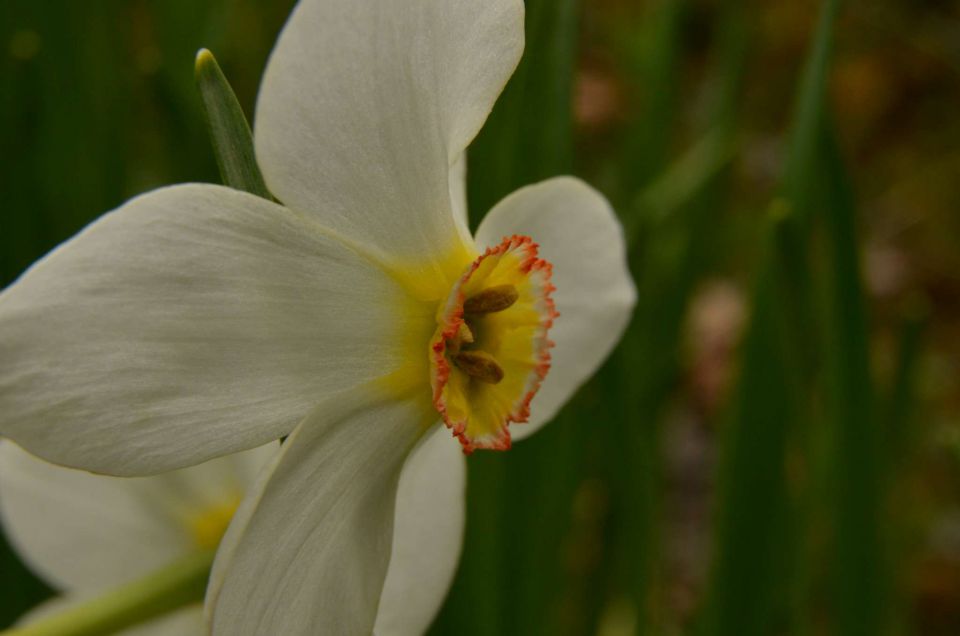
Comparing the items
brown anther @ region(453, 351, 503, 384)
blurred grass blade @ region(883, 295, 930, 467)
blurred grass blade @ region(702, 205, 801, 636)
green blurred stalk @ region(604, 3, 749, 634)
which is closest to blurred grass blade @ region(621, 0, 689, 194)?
green blurred stalk @ region(604, 3, 749, 634)

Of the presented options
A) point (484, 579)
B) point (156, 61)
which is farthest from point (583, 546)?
point (156, 61)

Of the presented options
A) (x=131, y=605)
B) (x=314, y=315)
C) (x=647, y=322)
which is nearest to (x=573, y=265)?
(x=314, y=315)

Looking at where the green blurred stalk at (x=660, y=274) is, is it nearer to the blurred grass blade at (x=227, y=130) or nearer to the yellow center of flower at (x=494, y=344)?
the yellow center of flower at (x=494, y=344)

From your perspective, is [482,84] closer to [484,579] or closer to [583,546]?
[484,579]

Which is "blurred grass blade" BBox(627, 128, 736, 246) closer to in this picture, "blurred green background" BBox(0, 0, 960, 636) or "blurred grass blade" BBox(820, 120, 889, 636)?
"blurred green background" BBox(0, 0, 960, 636)

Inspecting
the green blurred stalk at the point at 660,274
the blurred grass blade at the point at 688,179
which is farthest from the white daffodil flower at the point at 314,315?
the blurred grass blade at the point at 688,179
